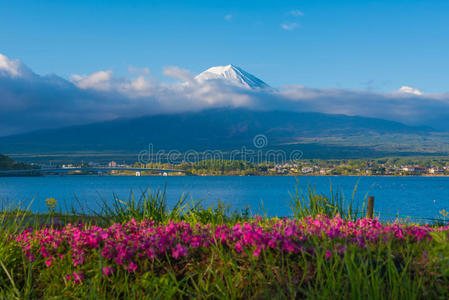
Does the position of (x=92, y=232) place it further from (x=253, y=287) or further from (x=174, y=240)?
(x=253, y=287)

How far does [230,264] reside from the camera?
456cm

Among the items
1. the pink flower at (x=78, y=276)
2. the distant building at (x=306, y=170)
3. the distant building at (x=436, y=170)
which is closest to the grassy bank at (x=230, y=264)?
the pink flower at (x=78, y=276)

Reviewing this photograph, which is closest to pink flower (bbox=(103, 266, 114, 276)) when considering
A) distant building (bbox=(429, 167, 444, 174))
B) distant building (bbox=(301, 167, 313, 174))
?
distant building (bbox=(301, 167, 313, 174))

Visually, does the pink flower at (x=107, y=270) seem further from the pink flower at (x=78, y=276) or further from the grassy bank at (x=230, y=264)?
the pink flower at (x=78, y=276)

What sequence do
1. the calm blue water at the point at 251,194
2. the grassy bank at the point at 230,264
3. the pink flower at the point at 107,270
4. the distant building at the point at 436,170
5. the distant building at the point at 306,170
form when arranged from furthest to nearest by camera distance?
the distant building at the point at 436,170 → the distant building at the point at 306,170 → the calm blue water at the point at 251,194 → the pink flower at the point at 107,270 → the grassy bank at the point at 230,264

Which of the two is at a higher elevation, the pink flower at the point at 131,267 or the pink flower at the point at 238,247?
the pink flower at the point at 238,247

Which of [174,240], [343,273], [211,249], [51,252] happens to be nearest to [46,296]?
[51,252]

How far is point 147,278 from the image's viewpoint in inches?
180

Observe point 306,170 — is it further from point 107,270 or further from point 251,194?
point 107,270

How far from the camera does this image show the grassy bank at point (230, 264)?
413 cm

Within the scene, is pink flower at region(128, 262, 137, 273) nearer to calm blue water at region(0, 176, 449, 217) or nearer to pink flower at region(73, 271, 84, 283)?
pink flower at region(73, 271, 84, 283)

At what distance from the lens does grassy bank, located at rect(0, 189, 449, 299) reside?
413cm

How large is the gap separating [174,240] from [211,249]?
0.46m

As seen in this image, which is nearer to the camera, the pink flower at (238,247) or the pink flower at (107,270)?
the pink flower at (107,270)
